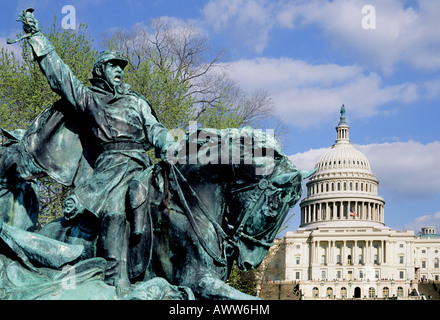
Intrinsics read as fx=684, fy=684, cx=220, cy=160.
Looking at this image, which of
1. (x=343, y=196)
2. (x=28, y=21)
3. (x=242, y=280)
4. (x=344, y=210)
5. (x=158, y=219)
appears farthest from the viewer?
(x=344, y=210)

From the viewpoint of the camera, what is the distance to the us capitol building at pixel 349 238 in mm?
105875

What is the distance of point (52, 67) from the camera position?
216 inches

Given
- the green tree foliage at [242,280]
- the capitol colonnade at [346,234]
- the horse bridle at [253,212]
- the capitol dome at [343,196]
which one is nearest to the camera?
the horse bridle at [253,212]

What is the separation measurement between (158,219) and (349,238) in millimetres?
104398

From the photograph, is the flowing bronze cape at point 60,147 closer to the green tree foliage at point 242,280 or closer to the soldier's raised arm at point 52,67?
the soldier's raised arm at point 52,67

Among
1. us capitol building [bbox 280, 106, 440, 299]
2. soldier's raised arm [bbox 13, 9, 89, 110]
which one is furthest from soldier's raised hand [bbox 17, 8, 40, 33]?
us capitol building [bbox 280, 106, 440, 299]

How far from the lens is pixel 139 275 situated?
5121mm

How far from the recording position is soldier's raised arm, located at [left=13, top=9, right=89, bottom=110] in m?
5.45

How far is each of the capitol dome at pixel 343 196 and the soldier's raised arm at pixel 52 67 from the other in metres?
106

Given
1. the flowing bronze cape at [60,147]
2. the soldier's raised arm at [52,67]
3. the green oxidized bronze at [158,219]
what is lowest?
the green oxidized bronze at [158,219]

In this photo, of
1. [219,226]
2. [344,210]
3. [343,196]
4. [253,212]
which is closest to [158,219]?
[219,226]

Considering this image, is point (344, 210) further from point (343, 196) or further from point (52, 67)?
point (52, 67)

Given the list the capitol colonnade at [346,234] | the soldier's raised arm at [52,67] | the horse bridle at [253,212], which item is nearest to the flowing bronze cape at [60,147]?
the soldier's raised arm at [52,67]

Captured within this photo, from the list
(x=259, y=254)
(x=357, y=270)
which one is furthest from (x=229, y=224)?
(x=357, y=270)
